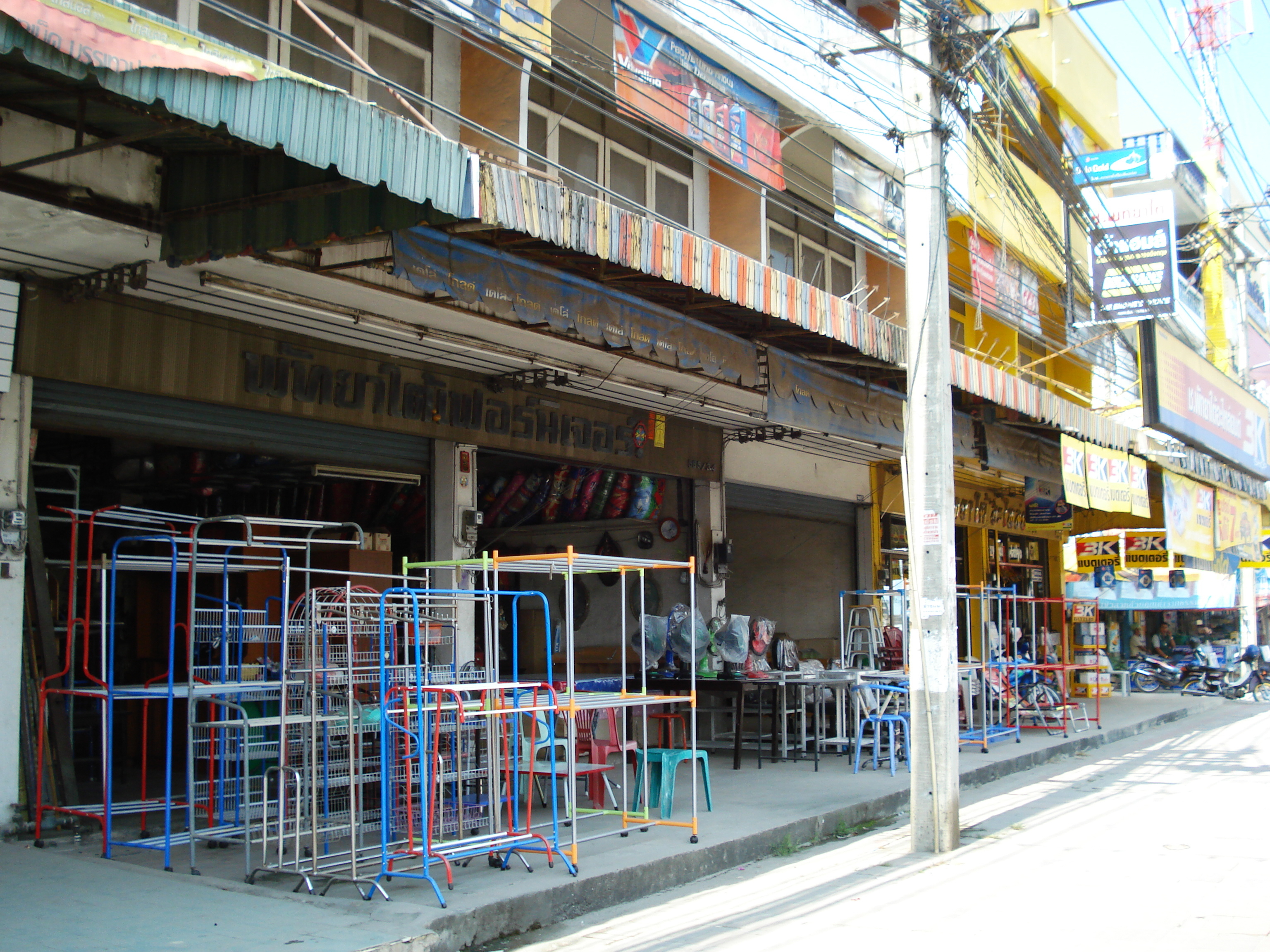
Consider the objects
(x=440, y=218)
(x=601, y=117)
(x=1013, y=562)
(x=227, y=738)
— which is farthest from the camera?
(x=1013, y=562)

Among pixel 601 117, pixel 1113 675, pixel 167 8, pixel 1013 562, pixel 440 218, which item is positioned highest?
pixel 601 117

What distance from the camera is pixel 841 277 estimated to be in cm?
1981

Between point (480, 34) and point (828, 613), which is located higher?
point (480, 34)

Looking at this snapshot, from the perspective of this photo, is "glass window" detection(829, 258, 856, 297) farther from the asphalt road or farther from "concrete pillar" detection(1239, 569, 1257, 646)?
"concrete pillar" detection(1239, 569, 1257, 646)

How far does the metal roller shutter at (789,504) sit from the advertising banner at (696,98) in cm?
458

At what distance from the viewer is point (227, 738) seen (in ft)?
28.3

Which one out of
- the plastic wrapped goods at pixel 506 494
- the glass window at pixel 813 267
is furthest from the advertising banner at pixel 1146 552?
the plastic wrapped goods at pixel 506 494

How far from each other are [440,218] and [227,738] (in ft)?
14.2

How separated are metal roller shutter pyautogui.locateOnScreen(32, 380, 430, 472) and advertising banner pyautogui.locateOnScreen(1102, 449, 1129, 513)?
1136 centimetres

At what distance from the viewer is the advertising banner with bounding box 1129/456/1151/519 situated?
1877 centimetres

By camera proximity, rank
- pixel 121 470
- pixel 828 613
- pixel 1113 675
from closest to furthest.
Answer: pixel 121 470
pixel 828 613
pixel 1113 675

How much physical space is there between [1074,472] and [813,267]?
5343mm

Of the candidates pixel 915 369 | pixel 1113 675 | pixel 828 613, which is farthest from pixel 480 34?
pixel 1113 675

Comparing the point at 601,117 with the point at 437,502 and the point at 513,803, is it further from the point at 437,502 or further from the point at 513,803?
the point at 513,803
